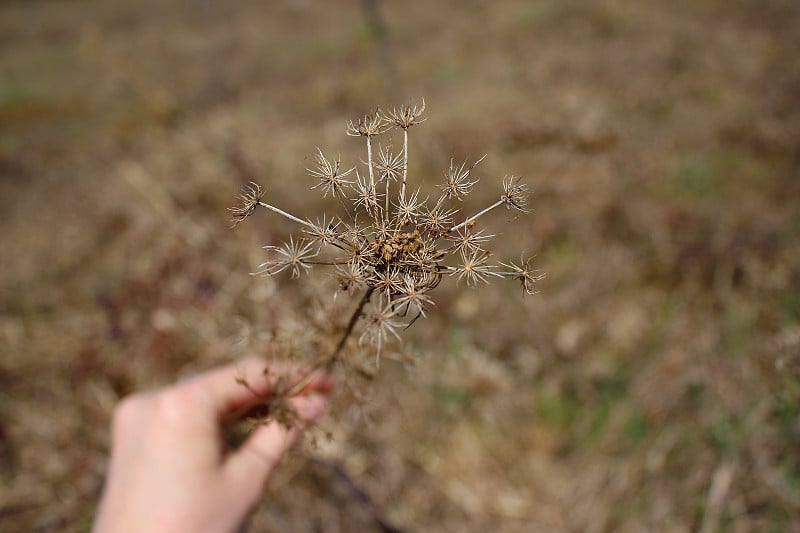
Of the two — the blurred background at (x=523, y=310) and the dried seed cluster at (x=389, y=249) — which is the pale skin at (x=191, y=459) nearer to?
the blurred background at (x=523, y=310)

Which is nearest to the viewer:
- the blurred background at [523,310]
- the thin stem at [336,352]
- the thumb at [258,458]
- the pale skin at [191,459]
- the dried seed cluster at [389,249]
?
the dried seed cluster at [389,249]

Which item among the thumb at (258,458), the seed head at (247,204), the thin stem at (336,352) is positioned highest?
the seed head at (247,204)

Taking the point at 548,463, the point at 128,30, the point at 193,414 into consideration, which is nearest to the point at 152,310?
the point at 193,414

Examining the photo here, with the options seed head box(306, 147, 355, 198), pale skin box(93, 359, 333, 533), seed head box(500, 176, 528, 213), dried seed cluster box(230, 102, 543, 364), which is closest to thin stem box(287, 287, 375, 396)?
dried seed cluster box(230, 102, 543, 364)

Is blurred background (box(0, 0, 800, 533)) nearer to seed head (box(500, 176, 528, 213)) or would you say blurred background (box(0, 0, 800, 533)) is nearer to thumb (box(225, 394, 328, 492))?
thumb (box(225, 394, 328, 492))

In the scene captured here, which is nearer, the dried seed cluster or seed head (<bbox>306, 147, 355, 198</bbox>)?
the dried seed cluster

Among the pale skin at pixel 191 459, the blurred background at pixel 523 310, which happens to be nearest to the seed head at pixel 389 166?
the blurred background at pixel 523 310

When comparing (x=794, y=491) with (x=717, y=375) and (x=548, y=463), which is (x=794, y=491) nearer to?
(x=717, y=375)
